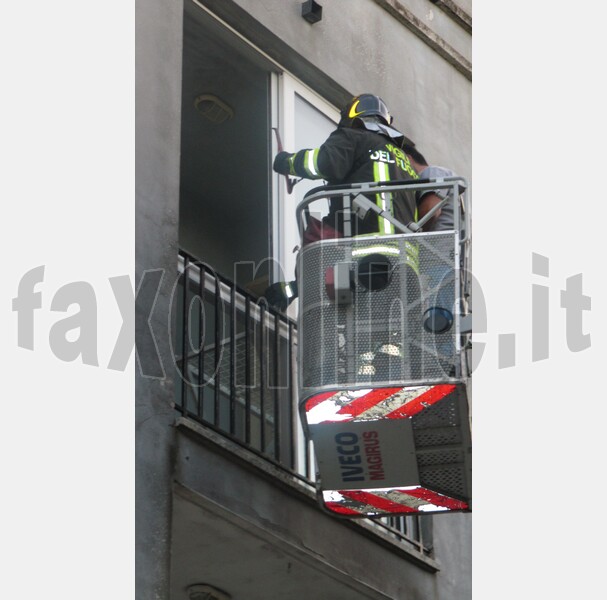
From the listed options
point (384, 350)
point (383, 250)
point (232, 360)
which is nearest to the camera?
point (384, 350)

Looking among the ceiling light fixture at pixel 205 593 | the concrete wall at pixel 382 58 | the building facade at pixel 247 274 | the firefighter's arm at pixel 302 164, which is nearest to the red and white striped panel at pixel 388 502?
the building facade at pixel 247 274

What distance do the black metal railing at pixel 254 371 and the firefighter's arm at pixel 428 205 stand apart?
1342 mm

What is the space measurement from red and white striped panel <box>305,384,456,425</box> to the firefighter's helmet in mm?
2079

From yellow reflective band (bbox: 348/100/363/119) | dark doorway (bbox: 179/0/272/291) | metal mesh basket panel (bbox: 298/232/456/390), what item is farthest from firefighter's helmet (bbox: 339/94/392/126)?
dark doorway (bbox: 179/0/272/291)

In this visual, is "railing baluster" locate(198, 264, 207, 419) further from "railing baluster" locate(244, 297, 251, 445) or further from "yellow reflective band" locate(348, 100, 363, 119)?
"yellow reflective band" locate(348, 100, 363, 119)

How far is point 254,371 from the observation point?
1046cm

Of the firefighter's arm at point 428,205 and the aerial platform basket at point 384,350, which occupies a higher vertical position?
the firefighter's arm at point 428,205

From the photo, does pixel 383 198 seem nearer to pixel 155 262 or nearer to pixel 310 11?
pixel 155 262

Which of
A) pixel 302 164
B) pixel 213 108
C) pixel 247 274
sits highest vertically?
pixel 213 108

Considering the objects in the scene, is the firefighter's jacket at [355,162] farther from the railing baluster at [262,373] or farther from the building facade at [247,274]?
the railing baluster at [262,373]

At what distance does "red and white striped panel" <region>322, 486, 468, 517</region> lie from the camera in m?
8.97

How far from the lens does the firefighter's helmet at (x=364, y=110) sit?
9586mm

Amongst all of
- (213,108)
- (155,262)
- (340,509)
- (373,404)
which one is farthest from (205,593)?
(213,108)

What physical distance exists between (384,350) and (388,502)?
4.20 feet
